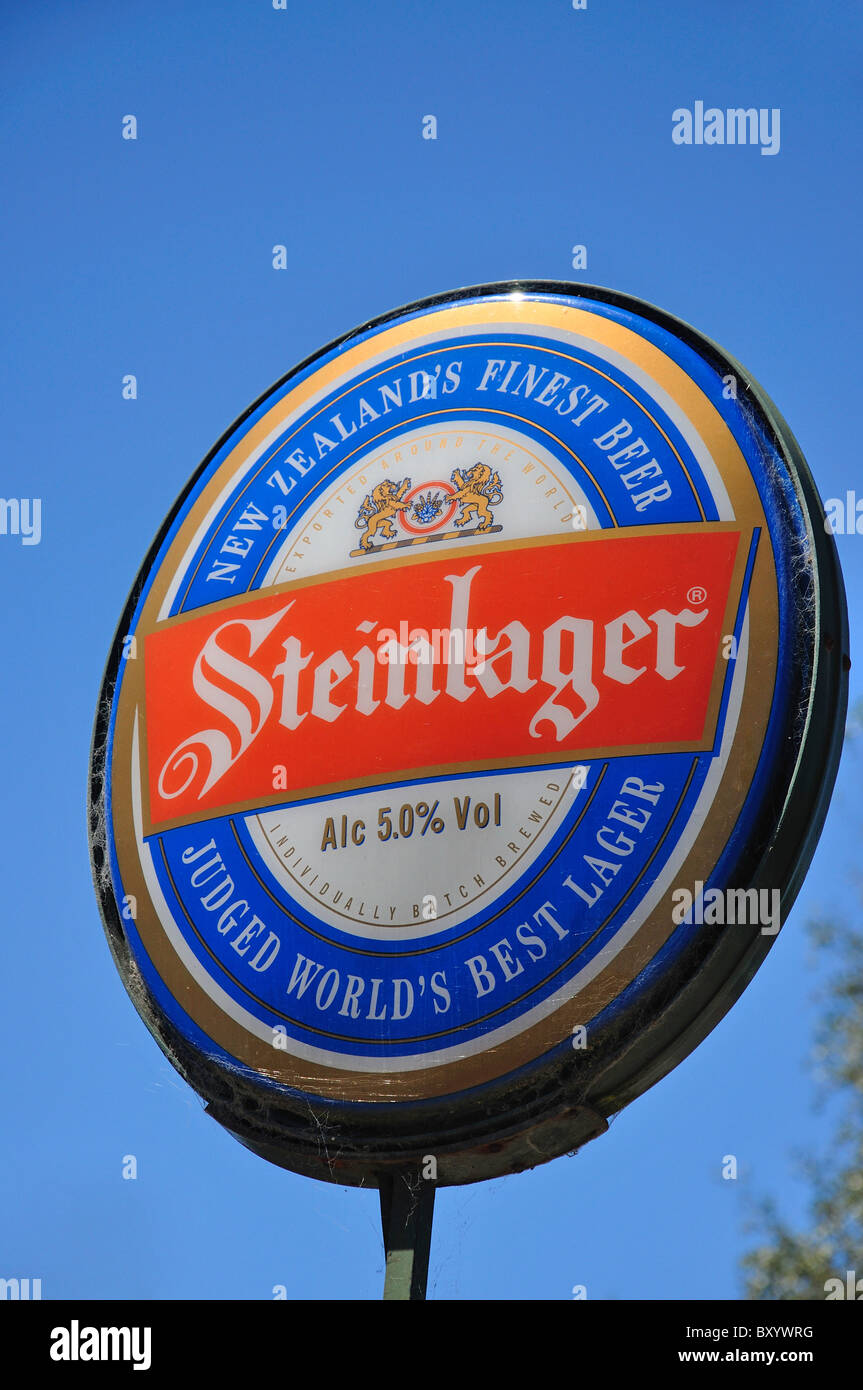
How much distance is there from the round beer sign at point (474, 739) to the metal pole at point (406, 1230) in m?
0.10

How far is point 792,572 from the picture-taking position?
6.94 m

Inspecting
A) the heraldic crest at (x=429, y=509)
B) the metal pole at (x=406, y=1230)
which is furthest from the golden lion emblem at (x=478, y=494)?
the metal pole at (x=406, y=1230)

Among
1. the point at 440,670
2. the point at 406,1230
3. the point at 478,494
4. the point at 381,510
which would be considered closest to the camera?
the point at 406,1230

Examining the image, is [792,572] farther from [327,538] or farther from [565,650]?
[327,538]

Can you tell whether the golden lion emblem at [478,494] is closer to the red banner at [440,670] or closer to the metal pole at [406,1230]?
the red banner at [440,670]

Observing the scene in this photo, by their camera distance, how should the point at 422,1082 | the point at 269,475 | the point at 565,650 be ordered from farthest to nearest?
the point at 269,475 → the point at 565,650 → the point at 422,1082

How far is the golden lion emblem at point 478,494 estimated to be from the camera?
773cm

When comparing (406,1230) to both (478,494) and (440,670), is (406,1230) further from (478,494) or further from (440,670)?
(478,494)

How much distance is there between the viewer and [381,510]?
26.3 ft

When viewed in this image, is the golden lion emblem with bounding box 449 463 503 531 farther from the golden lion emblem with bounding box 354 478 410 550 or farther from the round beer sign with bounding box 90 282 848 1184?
the golden lion emblem with bounding box 354 478 410 550

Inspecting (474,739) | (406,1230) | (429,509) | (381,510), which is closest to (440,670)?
(474,739)

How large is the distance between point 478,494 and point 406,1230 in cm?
323
